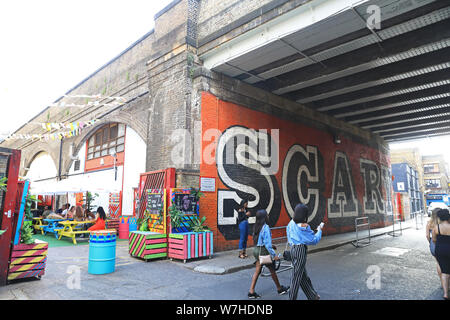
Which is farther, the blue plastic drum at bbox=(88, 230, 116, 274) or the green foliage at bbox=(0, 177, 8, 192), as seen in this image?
the blue plastic drum at bbox=(88, 230, 116, 274)

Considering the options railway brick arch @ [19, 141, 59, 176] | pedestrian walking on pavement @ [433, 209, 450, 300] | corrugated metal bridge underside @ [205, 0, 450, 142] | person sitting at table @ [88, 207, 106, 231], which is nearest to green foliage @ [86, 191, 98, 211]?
person sitting at table @ [88, 207, 106, 231]

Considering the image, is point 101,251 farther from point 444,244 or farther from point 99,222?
point 444,244

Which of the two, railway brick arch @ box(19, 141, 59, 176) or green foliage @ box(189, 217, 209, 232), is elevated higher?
railway brick arch @ box(19, 141, 59, 176)

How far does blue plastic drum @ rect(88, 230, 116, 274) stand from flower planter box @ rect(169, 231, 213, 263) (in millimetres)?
1995

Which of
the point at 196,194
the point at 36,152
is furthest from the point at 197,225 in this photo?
the point at 36,152

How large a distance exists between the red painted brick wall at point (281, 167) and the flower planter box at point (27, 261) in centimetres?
472

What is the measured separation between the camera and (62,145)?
22141 mm

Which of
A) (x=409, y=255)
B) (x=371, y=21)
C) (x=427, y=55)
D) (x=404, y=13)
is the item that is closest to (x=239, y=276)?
(x=409, y=255)

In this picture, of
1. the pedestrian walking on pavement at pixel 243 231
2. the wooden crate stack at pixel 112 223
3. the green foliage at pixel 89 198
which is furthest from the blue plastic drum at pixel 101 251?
the green foliage at pixel 89 198

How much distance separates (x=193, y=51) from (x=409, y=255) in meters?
10.3

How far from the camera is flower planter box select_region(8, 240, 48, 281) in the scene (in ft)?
19.6

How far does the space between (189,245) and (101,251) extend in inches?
95.8

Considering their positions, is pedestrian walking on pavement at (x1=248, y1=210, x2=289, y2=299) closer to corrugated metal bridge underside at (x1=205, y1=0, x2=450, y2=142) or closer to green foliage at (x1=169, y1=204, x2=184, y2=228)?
green foliage at (x1=169, y1=204, x2=184, y2=228)

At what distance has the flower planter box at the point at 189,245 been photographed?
8312 millimetres
